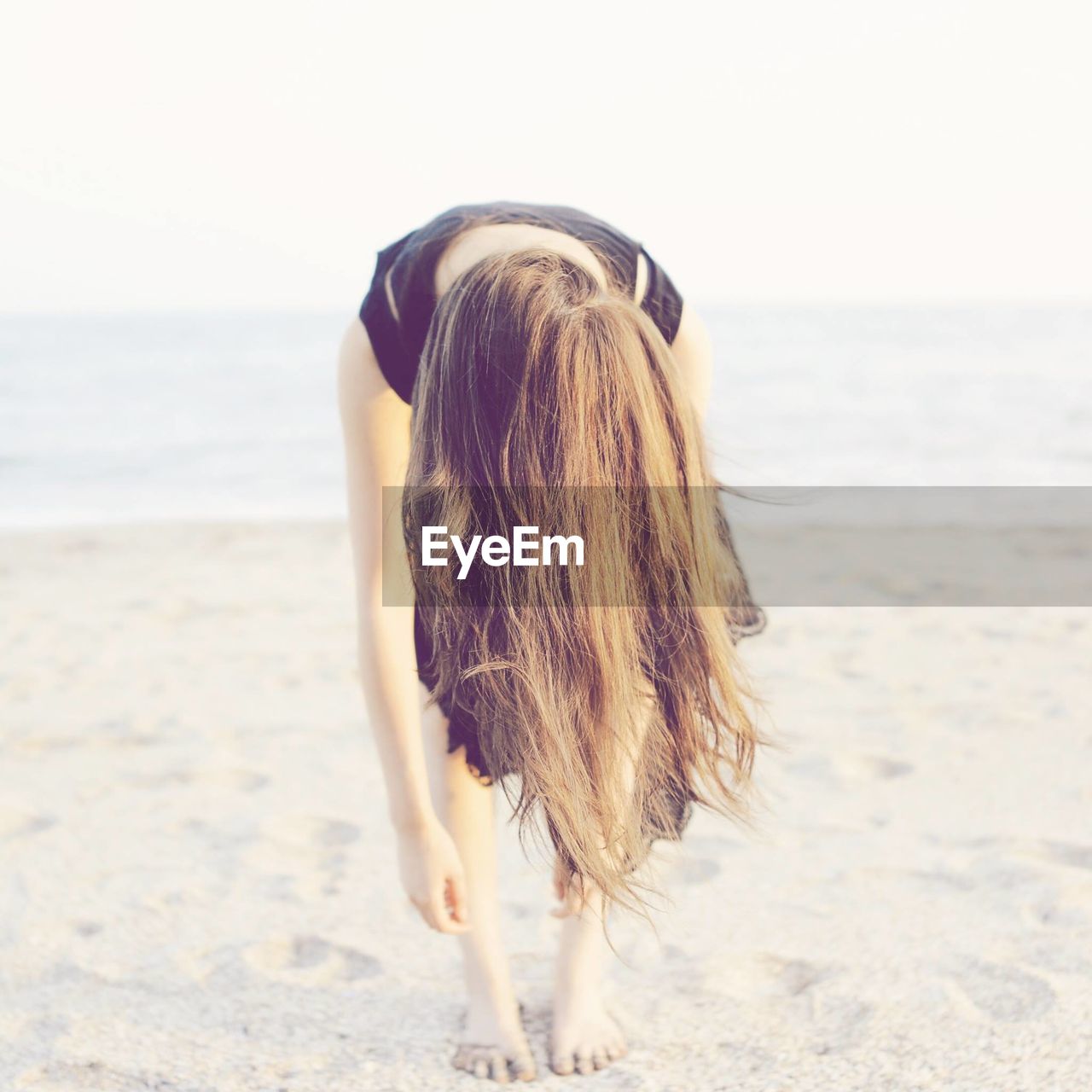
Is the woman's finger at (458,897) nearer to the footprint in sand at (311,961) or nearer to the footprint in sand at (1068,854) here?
the footprint in sand at (311,961)

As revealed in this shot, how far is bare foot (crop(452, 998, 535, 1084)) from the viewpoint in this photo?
5.40ft

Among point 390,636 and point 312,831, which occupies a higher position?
point 390,636

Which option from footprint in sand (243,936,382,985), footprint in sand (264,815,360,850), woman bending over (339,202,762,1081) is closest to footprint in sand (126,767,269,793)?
footprint in sand (264,815,360,850)

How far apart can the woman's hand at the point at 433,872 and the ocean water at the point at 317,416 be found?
0.72 metres

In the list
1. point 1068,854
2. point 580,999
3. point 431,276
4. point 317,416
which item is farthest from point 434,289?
point 317,416

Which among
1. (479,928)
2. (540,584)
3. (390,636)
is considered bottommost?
(479,928)

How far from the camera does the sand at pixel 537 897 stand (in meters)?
1.65

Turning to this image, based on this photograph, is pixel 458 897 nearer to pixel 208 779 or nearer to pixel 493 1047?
pixel 493 1047

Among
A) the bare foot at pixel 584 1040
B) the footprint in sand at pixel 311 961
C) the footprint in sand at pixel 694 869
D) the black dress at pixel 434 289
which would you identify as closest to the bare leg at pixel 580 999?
the bare foot at pixel 584 1040

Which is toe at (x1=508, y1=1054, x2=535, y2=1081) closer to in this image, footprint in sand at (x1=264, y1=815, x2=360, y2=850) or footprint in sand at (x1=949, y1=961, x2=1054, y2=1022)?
footprint in sand at (x1=949, y1=961, x2=1054, y2=1022)

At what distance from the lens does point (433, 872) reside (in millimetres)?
1566

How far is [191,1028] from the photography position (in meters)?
1.74

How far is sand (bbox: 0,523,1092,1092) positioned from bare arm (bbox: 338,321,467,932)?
36cm

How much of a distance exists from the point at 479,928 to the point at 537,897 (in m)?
0.55
